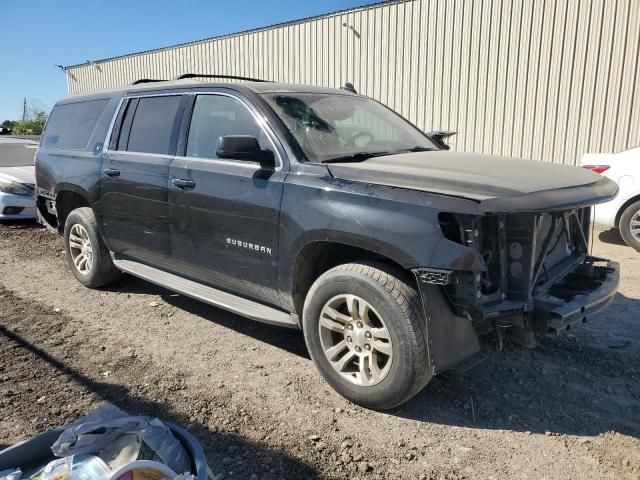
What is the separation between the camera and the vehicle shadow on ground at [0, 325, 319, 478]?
2533mm

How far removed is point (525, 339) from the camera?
A: 2859 millimetres

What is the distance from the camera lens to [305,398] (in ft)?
10.5

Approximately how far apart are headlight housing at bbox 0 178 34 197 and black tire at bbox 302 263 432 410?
7.32m

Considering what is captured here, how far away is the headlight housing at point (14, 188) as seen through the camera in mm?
8508

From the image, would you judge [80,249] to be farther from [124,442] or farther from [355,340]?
[124,442]

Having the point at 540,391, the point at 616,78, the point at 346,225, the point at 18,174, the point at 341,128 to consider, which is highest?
the point at 616,78

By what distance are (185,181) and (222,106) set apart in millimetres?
614

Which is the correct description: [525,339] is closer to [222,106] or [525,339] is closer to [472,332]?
[472,332]

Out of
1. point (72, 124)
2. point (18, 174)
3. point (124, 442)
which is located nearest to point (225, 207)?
point (124, 442)

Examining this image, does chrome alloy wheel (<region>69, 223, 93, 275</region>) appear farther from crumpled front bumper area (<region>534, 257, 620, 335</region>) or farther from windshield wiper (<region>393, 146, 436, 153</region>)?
crumpled front bumper area (<region>534, 257, 620, 335</region>)

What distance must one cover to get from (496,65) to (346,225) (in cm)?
771

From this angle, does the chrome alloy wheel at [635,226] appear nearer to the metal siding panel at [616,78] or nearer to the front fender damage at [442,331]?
the metal siding panel at [616,78]

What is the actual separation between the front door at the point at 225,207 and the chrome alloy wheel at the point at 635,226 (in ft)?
17.8

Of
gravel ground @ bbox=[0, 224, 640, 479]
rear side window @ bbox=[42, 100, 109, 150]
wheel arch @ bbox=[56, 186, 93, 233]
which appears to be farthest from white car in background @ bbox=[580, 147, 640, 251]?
wheel arch @ bbox=[56, 186, 93, 233]
